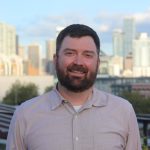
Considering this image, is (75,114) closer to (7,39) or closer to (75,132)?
(75,132)

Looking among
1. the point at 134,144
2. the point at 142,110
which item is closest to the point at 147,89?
the point at 142,110

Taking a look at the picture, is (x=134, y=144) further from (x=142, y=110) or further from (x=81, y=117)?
(x=142, y=110)

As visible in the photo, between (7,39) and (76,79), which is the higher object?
(7,39)

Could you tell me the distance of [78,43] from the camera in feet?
7.12

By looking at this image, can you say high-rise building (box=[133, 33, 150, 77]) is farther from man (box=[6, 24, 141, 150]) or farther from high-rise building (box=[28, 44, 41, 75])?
man (box=[6, 24, 141, 150])

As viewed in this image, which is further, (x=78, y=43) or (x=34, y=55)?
(x=34, y=55)

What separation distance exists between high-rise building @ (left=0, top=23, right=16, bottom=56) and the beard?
352 ft

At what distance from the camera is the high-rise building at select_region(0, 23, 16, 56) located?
362 feet

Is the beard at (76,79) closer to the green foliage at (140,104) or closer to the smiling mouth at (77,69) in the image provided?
the smiling mouth at (77,69)

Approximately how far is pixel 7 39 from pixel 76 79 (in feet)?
371

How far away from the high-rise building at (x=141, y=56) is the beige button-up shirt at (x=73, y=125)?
168273mm

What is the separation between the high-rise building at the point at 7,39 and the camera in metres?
110

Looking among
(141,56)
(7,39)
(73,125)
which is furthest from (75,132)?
(141,56)

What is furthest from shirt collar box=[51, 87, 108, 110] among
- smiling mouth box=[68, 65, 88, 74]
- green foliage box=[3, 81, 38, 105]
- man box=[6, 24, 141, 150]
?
green foliage box=[3, 81, 38, 105]
